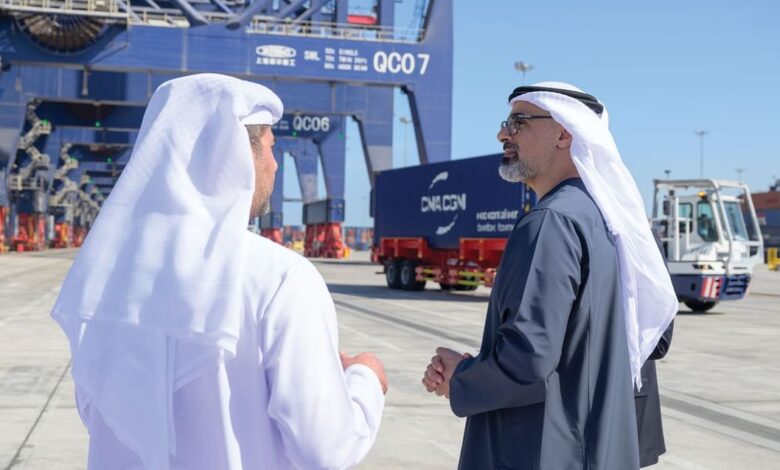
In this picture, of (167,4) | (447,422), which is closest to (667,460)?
(447,422)

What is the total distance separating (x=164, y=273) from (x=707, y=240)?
56.3ft

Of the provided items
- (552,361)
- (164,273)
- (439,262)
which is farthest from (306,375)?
(439,262)

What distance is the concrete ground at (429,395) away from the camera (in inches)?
250

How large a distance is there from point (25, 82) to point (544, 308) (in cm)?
3684

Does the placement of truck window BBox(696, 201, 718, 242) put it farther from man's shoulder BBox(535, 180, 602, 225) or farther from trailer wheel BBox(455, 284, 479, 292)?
man's shoulder BBox(535, 180, 602, 225)

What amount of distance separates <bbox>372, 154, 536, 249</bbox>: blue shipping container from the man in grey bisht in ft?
53.3

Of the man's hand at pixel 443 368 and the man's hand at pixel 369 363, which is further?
the man's hand at pixel 443 368

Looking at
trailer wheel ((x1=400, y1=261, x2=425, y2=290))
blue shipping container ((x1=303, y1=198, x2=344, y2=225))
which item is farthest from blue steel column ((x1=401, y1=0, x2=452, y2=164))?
blue shipping container ((x1=303, y1=198, x2=344, y2=225))

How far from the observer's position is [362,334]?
13.6 meters

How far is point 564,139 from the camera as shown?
2.85 meters

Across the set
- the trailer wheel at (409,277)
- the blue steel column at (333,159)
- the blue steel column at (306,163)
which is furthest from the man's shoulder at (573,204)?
the blue steel column at (306,163)

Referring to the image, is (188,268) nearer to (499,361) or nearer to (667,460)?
(499,361)

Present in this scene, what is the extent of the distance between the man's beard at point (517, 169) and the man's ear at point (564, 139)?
0.11 meters

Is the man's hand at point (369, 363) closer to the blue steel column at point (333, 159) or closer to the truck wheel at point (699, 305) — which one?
the truck wheel at point (699, 305)
